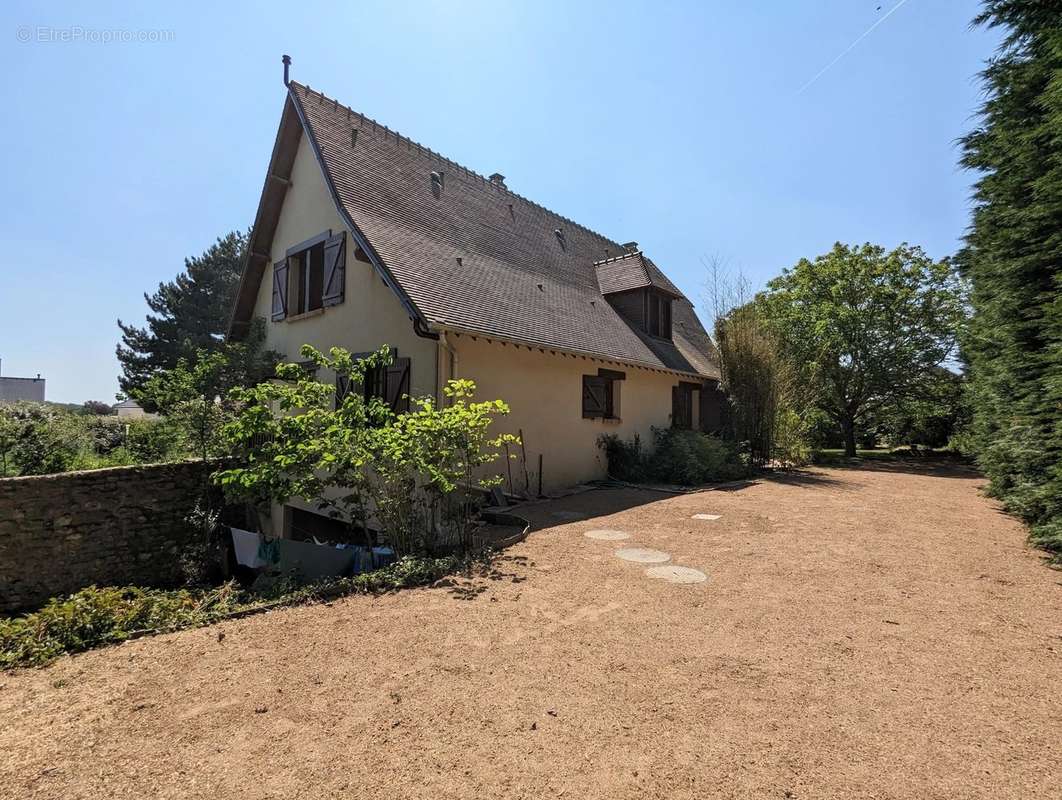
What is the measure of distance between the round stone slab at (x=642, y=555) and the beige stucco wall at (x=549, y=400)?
12.2 feet

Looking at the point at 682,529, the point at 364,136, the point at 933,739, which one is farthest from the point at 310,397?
the point at 364,136

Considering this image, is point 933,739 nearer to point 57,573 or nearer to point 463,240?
point 463,240

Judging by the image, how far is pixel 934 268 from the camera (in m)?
17.7

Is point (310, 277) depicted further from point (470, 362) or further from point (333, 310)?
point (470, 362)

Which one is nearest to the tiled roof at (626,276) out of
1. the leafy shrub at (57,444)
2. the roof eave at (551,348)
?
the roof eave at (551,348)

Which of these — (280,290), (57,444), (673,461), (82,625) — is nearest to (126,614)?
(82,625)

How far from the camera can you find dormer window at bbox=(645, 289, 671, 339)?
1391 centimetres

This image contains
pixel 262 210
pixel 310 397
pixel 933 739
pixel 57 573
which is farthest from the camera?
pixel 262 210

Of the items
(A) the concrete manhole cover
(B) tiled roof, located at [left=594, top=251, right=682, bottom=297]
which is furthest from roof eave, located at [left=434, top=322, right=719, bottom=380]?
(A) the concrete manhole cover

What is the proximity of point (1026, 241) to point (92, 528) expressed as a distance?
1399 cm

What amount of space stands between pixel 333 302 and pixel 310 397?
4.52 m

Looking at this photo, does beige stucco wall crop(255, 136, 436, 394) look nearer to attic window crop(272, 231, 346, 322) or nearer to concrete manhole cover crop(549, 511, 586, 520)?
attic window crop(272, 231, 346, 322)

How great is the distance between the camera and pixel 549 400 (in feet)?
32.0

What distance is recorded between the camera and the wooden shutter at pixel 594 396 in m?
10.8
